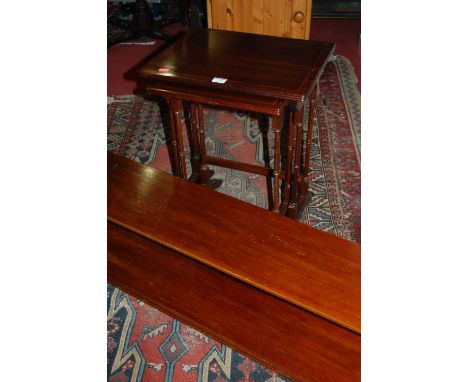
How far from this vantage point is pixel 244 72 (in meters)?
2.31

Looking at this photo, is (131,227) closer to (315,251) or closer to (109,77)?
(315,251)

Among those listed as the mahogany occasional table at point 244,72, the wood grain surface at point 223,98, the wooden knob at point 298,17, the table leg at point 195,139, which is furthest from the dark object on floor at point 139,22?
the wood grain surface at point 223,98

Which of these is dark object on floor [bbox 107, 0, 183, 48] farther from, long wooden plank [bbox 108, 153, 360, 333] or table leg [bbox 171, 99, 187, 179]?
long wooden plank [bbox 108, 153, 360, 333]

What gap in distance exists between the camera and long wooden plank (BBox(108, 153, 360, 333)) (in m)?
1.70

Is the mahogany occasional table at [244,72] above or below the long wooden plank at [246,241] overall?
above

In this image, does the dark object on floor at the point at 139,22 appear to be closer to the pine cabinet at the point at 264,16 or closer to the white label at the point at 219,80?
the pine cabinet at the point at 264,16

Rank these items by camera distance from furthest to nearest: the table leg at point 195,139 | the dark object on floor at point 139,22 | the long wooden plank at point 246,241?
the dark object on floor at point 139,22
the table leg at point 195,139
the long wooden plank at point 246,241

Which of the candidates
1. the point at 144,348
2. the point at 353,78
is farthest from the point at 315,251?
the point at 353,78

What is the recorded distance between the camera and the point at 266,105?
2.14 meters

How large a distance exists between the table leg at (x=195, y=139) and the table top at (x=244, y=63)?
0.41 metres

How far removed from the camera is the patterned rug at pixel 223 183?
6.89 feet

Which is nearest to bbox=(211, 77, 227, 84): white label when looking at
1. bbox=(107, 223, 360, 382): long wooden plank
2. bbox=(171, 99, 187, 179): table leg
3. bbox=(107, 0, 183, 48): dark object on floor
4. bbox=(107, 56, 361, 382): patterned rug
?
bbox=(171, 99, 187, 179): table leg

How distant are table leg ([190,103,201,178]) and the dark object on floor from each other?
265 cm

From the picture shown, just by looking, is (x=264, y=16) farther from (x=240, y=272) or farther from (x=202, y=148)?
(x=240, y=272)
